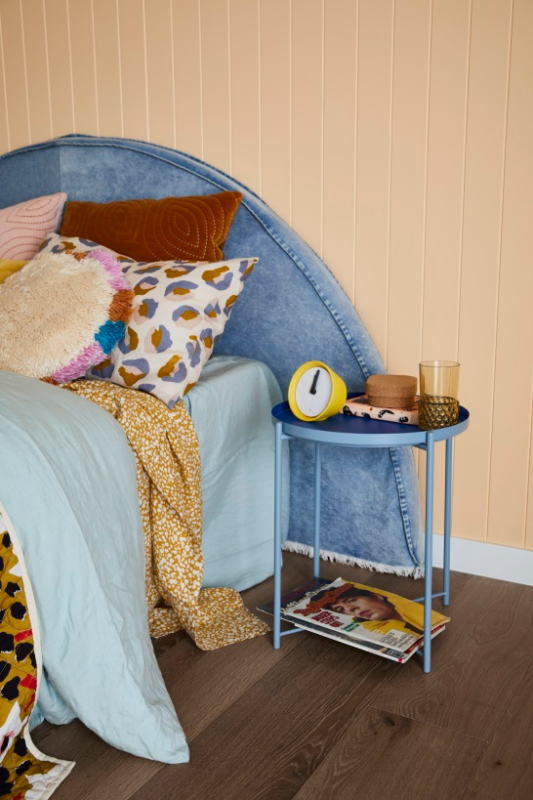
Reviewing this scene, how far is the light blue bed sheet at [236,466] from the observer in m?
2.00

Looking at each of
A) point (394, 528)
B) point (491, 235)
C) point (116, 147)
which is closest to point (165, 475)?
point (394, 528)

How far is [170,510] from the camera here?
1.83 m

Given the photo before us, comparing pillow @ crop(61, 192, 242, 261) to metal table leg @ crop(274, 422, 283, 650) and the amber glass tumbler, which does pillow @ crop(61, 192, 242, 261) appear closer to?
metal table leg @ crop(274, 422, 283, 650)

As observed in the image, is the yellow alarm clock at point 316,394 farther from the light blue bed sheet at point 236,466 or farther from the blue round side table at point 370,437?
the light blue bed sheet at point 236,466

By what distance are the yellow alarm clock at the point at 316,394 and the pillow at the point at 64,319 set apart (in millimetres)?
443

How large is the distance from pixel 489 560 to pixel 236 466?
2.44 feet

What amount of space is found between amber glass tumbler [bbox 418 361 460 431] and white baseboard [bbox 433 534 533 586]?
613 mm

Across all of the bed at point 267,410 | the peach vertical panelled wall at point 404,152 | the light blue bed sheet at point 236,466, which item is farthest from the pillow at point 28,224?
the light blue bed sheet at point 236,466

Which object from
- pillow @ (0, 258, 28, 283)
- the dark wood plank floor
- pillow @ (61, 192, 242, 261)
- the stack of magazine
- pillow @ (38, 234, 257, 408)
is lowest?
the dark wood plank floor

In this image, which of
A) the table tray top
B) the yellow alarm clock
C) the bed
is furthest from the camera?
the bed

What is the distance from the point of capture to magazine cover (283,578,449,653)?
173 cm

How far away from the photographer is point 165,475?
1.79 m

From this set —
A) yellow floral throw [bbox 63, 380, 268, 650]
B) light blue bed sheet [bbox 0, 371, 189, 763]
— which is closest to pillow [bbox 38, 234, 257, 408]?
yellow floral throw [bbox 63, 380, 268, 650]

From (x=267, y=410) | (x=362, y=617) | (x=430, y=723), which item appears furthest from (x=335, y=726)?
(x=267, y=410)
